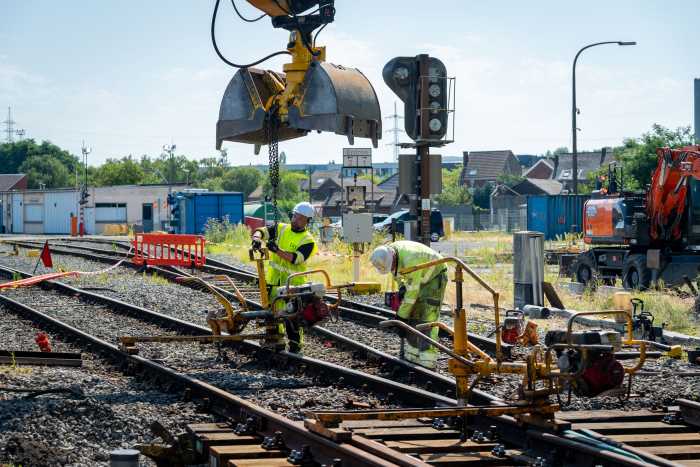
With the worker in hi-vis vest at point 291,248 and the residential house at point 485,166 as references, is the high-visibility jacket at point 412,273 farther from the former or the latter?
the residential house at point 485,166

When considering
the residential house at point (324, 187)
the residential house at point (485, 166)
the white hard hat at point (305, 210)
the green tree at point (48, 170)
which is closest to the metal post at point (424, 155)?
the white hard hat at point (305, 210)

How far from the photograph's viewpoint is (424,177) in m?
15.5

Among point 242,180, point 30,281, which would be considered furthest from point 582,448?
point 242,180

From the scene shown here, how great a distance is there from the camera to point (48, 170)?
12512cm

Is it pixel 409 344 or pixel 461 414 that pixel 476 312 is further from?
pixel 461 414

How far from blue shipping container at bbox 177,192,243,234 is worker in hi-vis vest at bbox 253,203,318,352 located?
31.2m

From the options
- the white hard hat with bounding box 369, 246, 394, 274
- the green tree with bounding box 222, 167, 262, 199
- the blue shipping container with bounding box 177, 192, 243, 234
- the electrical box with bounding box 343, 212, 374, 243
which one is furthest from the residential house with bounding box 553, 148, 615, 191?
the white hard hat with bounding box 369, 246, 394, 274

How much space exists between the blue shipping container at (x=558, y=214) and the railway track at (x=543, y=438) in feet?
111

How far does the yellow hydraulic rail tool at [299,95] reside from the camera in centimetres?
1072

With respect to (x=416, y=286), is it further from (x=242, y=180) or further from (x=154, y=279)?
(x=242, y=180)

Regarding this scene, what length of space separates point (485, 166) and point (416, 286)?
118 metres

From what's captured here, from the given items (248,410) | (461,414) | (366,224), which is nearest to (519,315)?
(461,414)

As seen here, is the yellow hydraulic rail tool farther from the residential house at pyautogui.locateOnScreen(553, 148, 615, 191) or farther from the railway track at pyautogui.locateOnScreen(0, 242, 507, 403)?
the residential house at pyautogui.locateOnScreen(553, 148, 615, 191)

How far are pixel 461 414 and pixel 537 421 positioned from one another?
1.84 feet
